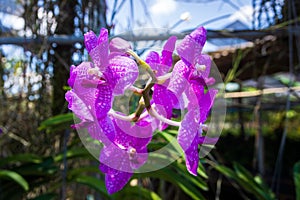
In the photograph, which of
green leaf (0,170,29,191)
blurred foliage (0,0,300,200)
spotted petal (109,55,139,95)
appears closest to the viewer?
spotted petal (109,55,139,95)

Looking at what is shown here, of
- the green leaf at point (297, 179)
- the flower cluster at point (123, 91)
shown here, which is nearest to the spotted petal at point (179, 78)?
the flower cluster at point (123, 91)

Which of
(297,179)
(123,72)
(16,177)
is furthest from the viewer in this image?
(297,179)

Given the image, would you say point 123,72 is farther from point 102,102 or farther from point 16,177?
point 16,177

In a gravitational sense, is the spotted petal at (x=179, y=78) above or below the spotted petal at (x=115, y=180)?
above

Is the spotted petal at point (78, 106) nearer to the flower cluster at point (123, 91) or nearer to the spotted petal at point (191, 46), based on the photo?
the flower cluster at point (123, 91)

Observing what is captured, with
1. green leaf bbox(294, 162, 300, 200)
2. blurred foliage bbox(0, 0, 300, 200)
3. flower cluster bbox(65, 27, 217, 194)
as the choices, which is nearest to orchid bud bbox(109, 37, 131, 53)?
flower cluster bbox(65, 27, 217, 194)

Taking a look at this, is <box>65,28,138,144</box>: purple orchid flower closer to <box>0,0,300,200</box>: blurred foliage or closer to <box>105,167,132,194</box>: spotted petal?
<box>105,167,132,194</box>: spotted petal

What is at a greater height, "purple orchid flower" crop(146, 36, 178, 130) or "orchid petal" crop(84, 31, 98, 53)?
"orchid petal" crop(84, 31, 98, 53)

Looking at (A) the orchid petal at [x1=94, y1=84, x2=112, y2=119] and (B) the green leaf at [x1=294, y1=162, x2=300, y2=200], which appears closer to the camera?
(A) the orchid petal at [x1=94, y1=84, x2=112, y2=119]

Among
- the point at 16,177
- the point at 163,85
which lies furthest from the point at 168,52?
the point at 16,177
